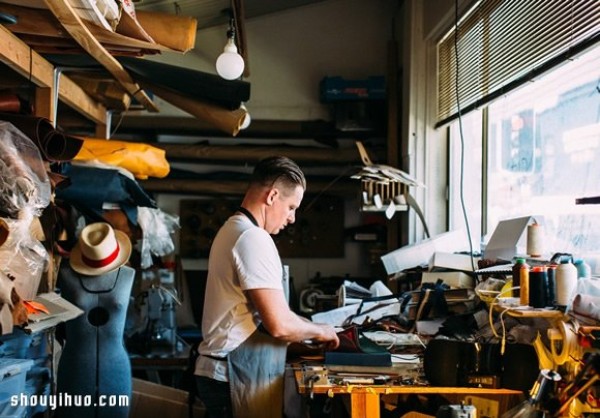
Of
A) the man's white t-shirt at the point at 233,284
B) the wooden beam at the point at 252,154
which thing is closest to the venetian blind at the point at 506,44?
the wooden beam at the point at 252,154

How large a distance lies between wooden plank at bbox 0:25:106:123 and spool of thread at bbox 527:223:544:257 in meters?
2.36

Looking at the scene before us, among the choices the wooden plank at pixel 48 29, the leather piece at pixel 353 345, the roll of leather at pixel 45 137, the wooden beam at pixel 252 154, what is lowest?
the leather piece at pixel 353 345

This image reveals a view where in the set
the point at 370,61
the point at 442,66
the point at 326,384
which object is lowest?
the point at 326,384

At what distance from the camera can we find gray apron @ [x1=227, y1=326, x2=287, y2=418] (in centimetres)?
232

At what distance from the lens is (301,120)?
580cm

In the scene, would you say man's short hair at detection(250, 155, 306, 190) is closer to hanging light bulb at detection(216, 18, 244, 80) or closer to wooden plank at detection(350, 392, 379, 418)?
wooden plank at detection(350, 392, 379, 418)

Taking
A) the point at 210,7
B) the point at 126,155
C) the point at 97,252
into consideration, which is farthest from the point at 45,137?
the point at 210,7

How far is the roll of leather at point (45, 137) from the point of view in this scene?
9.29ft

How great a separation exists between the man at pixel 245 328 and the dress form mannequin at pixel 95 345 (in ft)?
3.18

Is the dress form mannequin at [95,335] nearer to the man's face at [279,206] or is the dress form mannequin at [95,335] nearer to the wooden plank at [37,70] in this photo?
the wooden plank at [37,70]

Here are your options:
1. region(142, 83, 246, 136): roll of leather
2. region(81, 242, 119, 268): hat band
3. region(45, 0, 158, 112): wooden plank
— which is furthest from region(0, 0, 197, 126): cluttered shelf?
region(81, 242, 119, 268): hat band

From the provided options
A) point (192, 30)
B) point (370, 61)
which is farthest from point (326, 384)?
point (370, 61)

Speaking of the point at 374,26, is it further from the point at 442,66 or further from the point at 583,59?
Result: the point at 583,59

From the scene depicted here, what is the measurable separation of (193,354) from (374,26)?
4.12 meters
